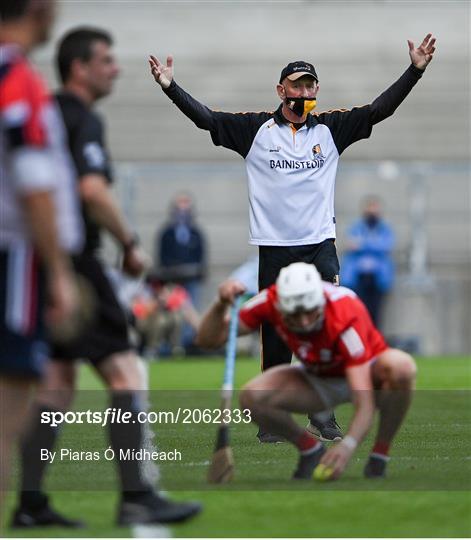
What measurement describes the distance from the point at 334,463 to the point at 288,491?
26cm

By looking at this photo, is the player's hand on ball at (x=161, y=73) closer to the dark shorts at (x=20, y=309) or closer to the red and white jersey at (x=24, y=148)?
the red and white jersey at (x=24, y=148)

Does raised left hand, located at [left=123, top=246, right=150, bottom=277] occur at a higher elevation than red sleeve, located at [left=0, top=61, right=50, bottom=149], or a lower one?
lower

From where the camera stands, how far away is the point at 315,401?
7.12 m

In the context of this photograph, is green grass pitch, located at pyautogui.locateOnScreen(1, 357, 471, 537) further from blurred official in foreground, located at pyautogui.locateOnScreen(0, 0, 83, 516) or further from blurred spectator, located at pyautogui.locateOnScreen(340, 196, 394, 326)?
blurred spectator, located at pyautogui.locateOnScreen(340, 196, 394, 326)

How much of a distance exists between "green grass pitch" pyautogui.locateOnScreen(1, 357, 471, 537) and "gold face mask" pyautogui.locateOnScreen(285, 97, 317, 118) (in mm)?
1998

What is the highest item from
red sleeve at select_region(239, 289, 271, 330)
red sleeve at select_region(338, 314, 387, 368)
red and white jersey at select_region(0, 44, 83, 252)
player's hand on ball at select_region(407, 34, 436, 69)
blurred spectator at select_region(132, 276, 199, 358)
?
player's hand on ball at select_region(407, 34, 436, 69)

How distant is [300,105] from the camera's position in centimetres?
900

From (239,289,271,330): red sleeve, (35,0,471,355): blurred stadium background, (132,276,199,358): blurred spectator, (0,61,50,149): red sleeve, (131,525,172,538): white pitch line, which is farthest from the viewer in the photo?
(35,0,471,355): blurred stadium background

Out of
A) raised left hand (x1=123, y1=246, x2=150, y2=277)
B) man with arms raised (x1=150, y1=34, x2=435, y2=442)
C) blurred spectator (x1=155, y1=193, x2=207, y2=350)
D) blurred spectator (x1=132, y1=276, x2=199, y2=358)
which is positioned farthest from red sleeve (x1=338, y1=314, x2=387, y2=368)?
blurred spectator (x1=155, y1=193, x2=207, y2=350)

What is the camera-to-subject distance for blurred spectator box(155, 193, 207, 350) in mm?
19969

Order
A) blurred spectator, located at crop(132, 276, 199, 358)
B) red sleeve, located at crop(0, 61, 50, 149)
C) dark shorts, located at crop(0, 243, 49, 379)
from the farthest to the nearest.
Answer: blurred spectator, located at crop(132, 276, 199, 358)
dark shorts, located at crop(0, 243, 49, 379)
red sleeve, located at crop(0, 61, 50, 149)

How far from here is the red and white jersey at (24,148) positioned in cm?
446

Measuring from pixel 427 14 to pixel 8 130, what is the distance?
21555 millimetres

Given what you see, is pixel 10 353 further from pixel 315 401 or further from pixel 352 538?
pixel 315 401
